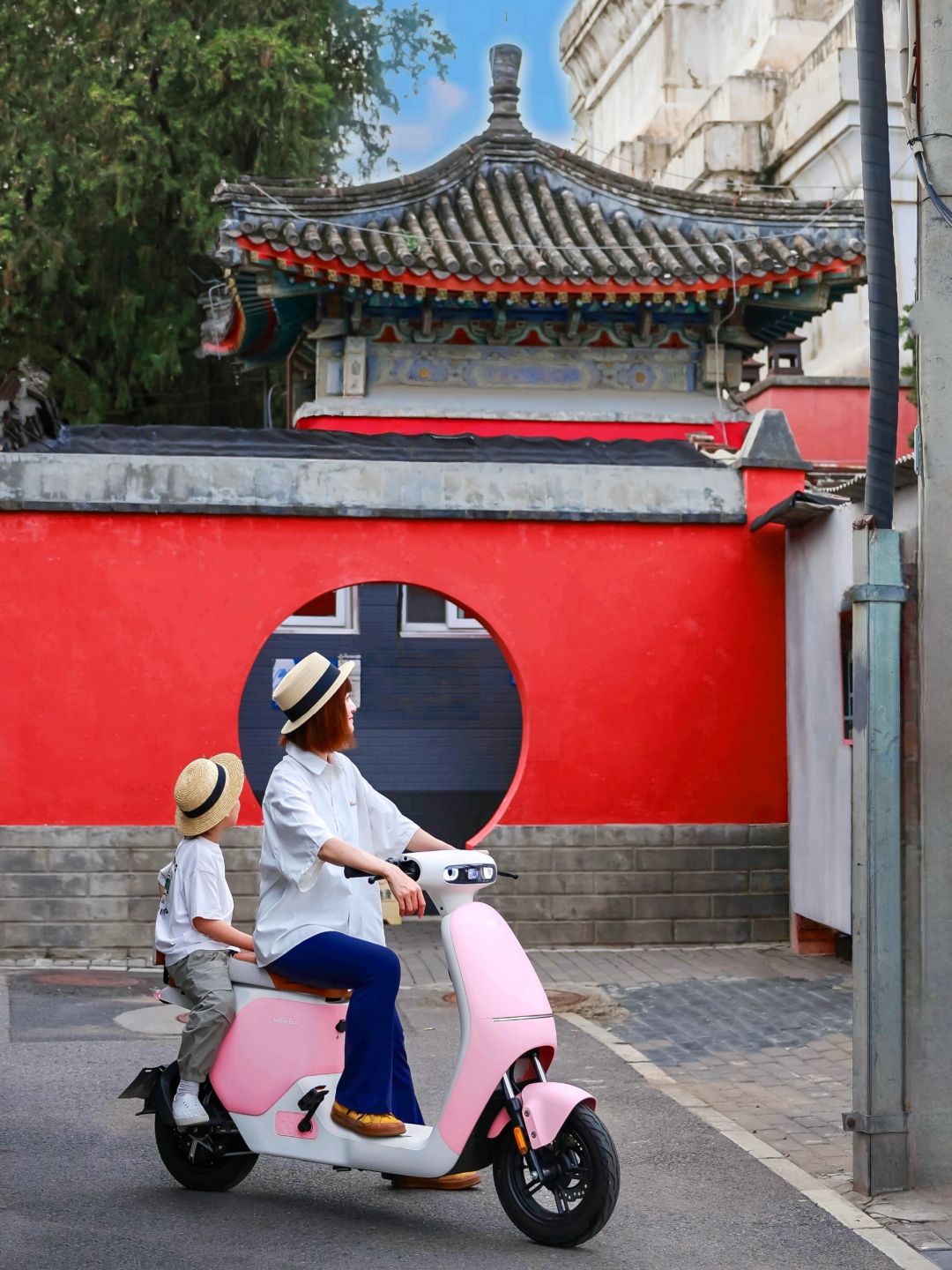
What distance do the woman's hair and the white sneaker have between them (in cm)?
123

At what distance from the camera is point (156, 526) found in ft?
37.2

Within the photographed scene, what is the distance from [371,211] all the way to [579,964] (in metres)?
7.34

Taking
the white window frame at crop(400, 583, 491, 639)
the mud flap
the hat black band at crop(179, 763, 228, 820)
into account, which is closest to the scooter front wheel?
the mud flap

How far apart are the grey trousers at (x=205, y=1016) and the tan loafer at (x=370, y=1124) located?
54 cm

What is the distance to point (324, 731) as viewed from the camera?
5633mm

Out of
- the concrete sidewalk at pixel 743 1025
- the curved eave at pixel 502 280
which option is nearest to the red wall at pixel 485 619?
the concrete sidewalk at pixel 743 1025

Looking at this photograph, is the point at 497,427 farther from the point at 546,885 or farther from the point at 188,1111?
the point at 188,1111

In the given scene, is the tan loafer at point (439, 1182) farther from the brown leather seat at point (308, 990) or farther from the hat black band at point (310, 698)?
the hat black band at point (310, 698)

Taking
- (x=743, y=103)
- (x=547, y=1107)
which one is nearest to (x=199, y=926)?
(x=547, y=1107)

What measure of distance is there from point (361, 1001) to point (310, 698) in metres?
1.01

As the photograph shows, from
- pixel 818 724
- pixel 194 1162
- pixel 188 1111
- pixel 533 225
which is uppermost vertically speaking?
pixel 533 225

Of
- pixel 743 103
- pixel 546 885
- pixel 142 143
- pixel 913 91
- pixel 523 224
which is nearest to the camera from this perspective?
pixel 913 91

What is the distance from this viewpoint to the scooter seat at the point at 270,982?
554cm

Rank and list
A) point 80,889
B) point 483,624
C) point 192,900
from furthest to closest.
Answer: point 483,624
point 80,889
point 192,900
